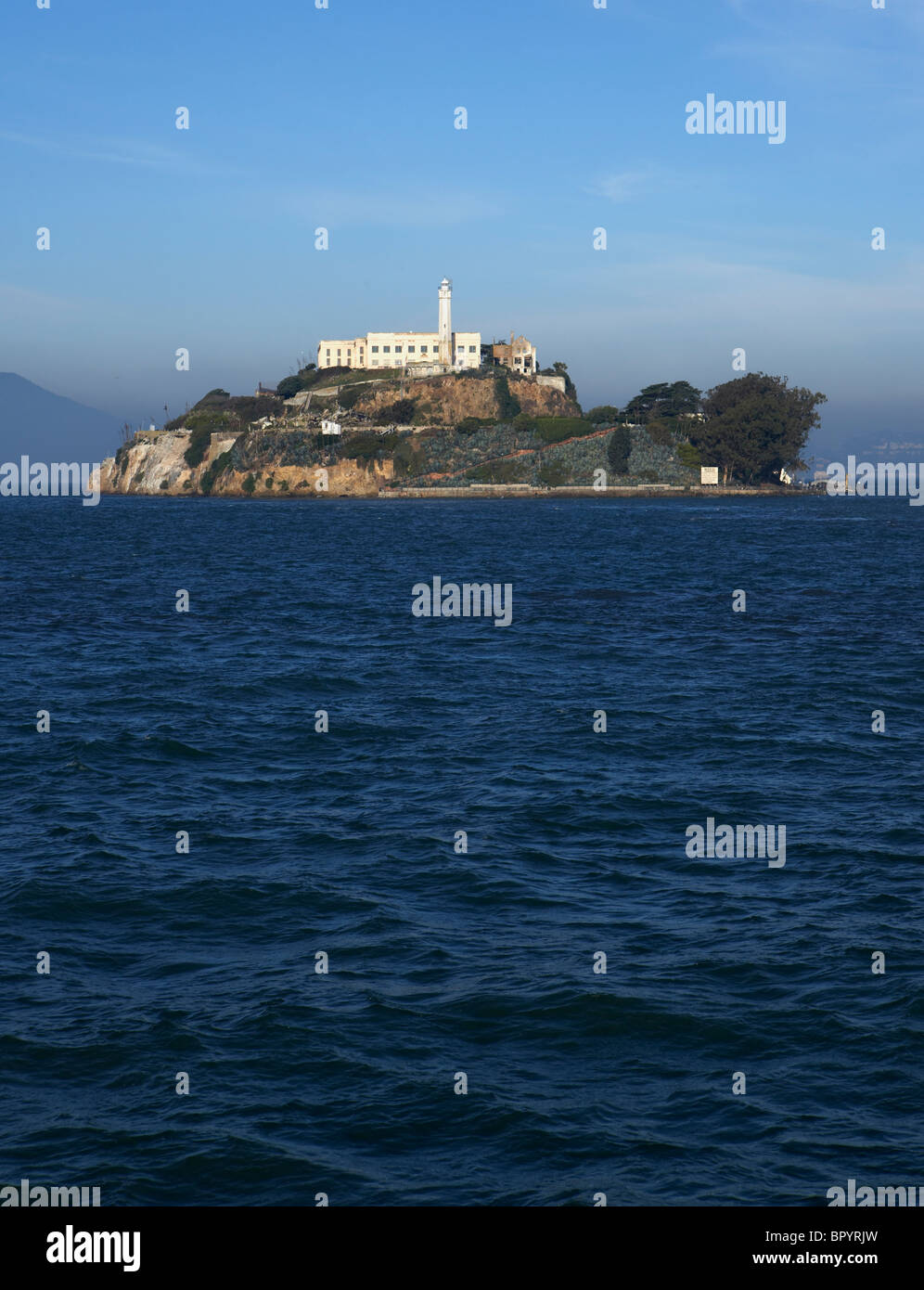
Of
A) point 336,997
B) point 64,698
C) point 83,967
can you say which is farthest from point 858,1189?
point 64,698

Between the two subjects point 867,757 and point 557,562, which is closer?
point 867,757

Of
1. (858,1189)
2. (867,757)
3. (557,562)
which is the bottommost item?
(858,1189)

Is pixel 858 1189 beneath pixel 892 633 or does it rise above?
beneath
